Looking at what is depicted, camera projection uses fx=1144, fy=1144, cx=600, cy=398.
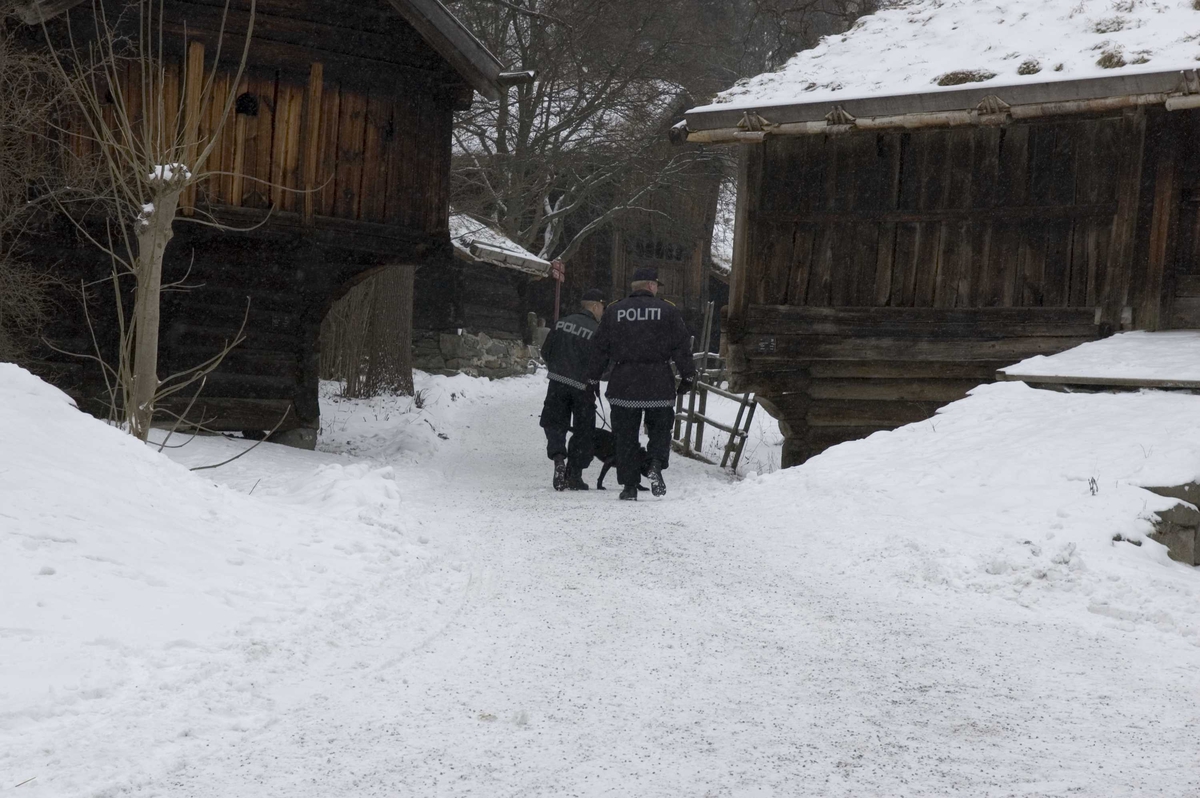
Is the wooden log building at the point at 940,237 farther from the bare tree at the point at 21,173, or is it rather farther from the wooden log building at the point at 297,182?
the bare tree at the point at 21,173

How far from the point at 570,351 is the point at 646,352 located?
111cm

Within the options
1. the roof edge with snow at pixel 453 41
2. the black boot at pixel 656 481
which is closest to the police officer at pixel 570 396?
A: the black boot at pixel 656 481

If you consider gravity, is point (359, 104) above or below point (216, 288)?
above

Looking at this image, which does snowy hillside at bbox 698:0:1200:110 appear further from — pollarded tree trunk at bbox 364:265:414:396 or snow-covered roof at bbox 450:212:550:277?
snow-covered roof at bbox 450:212:550:277

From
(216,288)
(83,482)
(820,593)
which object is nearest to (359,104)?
(216,288)

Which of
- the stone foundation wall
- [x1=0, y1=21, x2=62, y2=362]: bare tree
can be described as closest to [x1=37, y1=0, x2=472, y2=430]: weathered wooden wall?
[x1=0, y1=21, x2=62, y2=362]: bare tree

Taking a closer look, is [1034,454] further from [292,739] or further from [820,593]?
[292,739]

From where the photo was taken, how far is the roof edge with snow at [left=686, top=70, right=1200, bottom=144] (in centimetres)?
967

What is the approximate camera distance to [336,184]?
39.8ft

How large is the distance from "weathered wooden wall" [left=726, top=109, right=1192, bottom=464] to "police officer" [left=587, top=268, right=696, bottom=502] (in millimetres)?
2901

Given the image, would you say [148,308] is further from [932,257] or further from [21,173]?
[932,257]

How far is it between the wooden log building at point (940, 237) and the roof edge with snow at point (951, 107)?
2 centimetres

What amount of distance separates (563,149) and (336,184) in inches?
563

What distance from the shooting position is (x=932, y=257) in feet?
38.3
